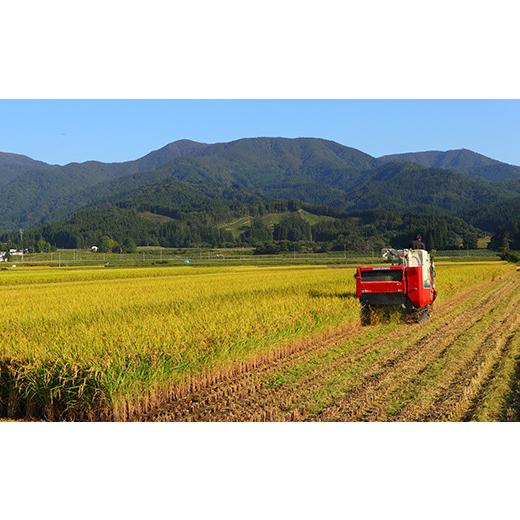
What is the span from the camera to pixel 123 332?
33.3 ft

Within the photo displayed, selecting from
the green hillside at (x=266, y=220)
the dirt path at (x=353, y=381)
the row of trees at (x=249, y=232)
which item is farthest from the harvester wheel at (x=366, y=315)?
the green hillside at (x=266, y=220)

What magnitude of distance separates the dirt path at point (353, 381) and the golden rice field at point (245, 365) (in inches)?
1.2

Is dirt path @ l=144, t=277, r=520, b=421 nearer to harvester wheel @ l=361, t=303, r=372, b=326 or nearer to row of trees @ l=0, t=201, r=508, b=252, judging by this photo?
harvester wheel @ l=361, t=303, r=372, b=326

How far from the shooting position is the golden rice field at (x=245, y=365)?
8.09 meters

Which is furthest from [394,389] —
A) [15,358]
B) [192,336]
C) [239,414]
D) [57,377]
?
[15,358]

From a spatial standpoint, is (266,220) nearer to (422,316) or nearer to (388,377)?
(422,316)

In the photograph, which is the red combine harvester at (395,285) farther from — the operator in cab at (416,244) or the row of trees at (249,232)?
the row of trees at (249,232)

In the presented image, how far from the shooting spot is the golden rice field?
319 inches

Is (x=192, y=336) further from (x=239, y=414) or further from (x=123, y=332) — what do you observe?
(x=239, y=414)

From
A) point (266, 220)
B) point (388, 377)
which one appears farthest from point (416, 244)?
point (266, 220)

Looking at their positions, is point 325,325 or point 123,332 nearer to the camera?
point 123,332

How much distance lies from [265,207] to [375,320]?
156 metres

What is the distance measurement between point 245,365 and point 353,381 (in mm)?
2220

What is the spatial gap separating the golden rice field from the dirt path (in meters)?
0.03
